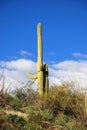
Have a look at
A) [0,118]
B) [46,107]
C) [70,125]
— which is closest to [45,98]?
[46,107]

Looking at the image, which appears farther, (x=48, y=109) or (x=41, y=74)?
(x=41, y=74)

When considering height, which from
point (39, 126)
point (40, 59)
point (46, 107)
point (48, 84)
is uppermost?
point (40, 59)

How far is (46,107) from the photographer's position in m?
14.0

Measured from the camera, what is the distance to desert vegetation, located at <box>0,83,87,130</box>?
11161mm

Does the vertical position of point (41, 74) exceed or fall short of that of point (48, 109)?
it exceeds it

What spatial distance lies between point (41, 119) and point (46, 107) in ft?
6.41

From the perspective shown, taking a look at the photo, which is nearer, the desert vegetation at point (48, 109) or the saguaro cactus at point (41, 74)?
the desert vegetation at point (48, 109)

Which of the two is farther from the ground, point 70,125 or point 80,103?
point 80,103

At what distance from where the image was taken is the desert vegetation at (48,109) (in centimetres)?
1116

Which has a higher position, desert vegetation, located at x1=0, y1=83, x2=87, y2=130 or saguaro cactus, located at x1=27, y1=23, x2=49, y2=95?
saguaro cactus, located at x1=27, y1=23, x2=49, y2=95

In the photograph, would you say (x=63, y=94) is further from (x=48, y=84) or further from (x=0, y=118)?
(x=0, y=118)

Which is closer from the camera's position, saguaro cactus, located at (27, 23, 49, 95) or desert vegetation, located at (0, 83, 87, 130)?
desert vegetation, located at (0, 83, 87, 130)

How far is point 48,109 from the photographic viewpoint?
13656 mm

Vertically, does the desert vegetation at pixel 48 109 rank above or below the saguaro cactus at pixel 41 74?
below
